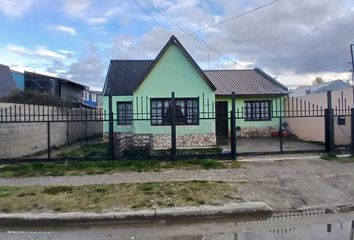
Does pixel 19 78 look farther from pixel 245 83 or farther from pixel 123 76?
pixel 245 83

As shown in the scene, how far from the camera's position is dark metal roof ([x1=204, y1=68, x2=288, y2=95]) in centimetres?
2417

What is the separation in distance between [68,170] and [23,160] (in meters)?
2.03

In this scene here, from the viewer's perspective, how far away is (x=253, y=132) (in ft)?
78.5

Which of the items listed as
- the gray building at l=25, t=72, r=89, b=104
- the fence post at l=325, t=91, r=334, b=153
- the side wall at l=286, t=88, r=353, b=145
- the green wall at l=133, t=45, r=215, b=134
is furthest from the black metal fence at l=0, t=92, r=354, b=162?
the gray building at l=25, t=72, r=89, b=104

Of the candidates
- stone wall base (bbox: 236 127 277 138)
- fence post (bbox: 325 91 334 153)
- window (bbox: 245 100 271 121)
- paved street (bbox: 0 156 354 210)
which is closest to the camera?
paved street (bbox: 0 156 354 210)

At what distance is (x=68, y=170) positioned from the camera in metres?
10.3

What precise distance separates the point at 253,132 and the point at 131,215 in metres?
18.8

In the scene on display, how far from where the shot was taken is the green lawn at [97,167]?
1006 cm

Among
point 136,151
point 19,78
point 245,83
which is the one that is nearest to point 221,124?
point 245,83

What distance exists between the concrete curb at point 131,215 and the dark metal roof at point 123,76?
1497 cm

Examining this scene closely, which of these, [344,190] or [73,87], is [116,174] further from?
[73,87]

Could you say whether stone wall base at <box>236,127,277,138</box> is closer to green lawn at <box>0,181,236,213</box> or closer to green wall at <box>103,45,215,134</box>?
green wall at <box>103,45,215,134</box>

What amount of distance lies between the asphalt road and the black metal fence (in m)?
5.38

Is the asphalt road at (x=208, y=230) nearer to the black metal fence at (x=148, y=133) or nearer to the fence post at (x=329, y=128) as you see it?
the black metal fence at (x=148, y=133)
